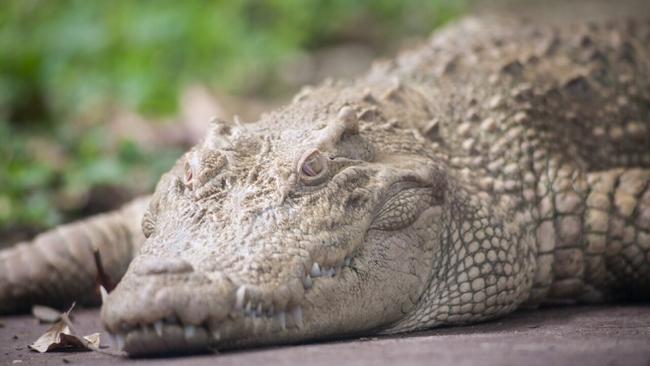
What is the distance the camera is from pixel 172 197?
138 inches

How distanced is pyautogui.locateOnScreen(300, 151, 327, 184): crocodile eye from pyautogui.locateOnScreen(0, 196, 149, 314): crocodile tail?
1749 millimetres

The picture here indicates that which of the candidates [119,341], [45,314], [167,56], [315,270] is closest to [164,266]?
[119,341]

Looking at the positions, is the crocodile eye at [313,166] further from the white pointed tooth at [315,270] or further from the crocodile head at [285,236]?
the white pointed tooth at [315,270]

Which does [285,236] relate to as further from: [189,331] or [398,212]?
[398,212]

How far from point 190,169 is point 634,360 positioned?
6.31 ft

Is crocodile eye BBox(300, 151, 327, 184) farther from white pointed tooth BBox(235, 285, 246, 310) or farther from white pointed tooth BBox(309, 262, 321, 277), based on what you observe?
white pointed tooth BBox(235, 285, 246, 310)

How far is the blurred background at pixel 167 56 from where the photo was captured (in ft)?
30.1

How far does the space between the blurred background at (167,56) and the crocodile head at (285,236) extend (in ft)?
15.5

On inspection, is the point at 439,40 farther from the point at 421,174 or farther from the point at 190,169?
the point at 190,169

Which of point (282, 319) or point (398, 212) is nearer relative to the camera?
point (282, 319)

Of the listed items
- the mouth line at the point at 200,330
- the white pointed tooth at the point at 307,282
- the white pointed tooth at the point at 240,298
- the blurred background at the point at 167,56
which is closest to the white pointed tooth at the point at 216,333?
the mouth line at the point at 200,330

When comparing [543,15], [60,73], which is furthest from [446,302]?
[60,73]

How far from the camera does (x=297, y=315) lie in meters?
3.00

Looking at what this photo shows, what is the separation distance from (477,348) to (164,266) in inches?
44.3
